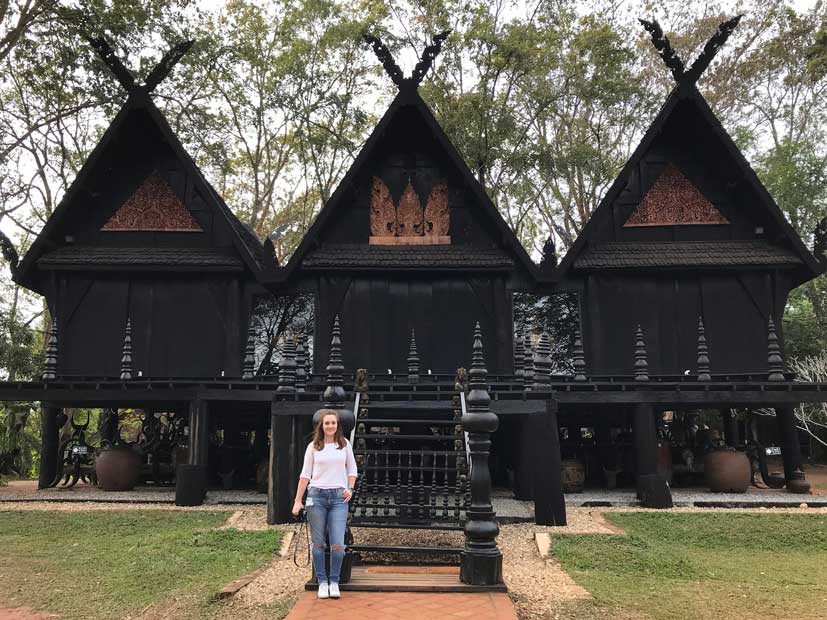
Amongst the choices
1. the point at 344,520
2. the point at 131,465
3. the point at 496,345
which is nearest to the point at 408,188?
the point at 496,345

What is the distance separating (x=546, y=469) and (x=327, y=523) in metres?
4.58

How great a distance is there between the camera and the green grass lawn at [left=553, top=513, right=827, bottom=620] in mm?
5453

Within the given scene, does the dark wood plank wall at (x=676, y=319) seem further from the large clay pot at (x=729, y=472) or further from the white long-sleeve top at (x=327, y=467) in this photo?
the white long-sleeve top at (x=327, y=467)

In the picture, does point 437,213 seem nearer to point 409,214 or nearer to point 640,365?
point 409,214

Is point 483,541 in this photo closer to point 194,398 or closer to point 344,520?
point 344,520

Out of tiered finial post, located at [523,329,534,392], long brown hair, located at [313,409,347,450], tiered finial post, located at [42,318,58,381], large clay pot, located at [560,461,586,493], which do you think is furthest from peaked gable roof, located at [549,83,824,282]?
tiered finial post, located at [42,318,58,381]

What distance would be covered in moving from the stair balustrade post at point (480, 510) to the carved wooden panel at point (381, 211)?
862 cm

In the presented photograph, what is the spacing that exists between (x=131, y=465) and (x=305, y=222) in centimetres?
1808

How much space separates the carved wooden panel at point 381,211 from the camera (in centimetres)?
1439

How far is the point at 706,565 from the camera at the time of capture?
7.11m

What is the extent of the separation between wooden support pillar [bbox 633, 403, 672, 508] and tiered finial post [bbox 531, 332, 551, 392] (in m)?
2.54

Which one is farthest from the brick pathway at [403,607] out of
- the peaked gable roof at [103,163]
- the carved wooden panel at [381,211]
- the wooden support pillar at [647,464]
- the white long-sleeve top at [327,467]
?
the carved wooden panel at [381,211]

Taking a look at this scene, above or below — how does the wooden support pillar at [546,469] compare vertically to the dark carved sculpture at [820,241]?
below

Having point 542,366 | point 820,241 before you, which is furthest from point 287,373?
point 820,241
